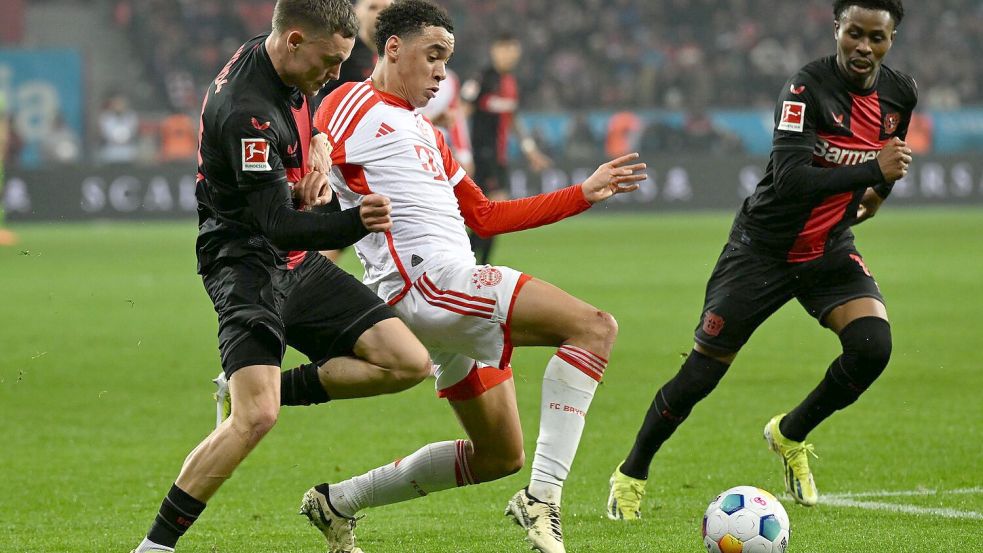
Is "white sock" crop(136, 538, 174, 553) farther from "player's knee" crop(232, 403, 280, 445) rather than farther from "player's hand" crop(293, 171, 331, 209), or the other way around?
"player's hand" crop(293, 171, 331, 209)

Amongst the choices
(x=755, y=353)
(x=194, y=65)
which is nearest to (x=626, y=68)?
(x=194, y=65)

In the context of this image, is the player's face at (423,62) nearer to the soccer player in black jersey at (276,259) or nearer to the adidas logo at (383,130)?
the adidas logo at (383,130)

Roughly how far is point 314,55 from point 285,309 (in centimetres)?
87

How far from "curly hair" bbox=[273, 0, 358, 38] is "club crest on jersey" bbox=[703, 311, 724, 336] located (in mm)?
2064

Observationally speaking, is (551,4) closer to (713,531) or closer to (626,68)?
(626,68)

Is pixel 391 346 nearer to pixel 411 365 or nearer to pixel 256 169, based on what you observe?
pixel 411 365

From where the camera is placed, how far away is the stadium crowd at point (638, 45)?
30094 millimetres

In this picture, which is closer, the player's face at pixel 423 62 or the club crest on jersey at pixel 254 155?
the club crest on jersey at pixel 254 155

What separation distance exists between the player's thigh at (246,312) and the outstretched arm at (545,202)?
0.83 m

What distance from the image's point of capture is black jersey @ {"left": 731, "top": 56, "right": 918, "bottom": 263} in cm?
559

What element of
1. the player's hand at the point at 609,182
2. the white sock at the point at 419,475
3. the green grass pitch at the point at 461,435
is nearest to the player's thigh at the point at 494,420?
the white sock at the point at 419,475

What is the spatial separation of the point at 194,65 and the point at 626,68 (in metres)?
9.47

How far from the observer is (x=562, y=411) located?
4.76m

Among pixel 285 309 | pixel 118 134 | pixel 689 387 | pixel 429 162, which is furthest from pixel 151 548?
pixel 118 134
